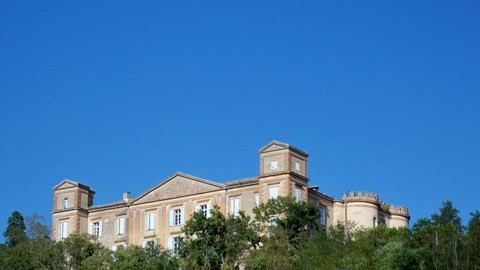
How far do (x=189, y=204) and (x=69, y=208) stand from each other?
38.5 ft

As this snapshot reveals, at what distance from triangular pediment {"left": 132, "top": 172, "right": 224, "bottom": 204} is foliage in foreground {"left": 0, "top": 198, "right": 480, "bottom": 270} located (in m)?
6.02

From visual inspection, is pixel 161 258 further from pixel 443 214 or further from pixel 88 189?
pixel 443 214

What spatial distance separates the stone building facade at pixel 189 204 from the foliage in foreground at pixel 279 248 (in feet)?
10.1

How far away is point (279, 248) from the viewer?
71.7m

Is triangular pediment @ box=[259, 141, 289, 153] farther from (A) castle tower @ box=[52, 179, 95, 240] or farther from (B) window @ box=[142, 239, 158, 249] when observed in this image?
(A) castle tower @ box=[52, 179, 95, 240]

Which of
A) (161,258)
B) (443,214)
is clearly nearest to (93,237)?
(161,258)

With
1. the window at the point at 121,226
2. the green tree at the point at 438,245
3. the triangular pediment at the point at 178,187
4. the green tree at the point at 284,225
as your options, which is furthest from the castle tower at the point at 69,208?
the green tree at the point at 438,245

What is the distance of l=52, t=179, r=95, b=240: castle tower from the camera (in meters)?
91.1

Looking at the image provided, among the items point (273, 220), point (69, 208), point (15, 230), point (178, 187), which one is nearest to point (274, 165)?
point (273, 220)

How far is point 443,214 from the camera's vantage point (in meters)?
99.4

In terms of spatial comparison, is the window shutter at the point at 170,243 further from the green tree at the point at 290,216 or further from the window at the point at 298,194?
the window at the point at 298,194

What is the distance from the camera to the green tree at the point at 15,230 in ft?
340

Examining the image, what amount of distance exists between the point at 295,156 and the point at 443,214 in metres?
23.7

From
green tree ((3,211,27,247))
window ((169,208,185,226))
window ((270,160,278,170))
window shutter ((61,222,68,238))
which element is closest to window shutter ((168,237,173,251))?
window ((169,208,185,226))
